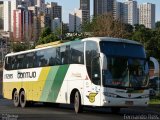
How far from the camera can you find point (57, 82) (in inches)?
867

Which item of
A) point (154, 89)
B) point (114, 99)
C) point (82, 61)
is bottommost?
point (154, 89)

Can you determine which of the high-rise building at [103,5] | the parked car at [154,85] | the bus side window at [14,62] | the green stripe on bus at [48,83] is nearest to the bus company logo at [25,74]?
the bus side window at [14,62]

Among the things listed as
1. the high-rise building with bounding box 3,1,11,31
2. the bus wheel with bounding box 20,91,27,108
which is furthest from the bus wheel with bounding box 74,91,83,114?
the high-rise building with bounding box 3,1,11,31

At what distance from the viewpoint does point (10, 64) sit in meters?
28.4

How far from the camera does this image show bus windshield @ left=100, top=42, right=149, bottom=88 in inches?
715

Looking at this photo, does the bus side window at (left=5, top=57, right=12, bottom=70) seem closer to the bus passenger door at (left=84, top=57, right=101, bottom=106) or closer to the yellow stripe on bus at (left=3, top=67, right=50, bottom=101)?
the yellow stripe on bus at (left=3, top=67, right=50, bottom=101)

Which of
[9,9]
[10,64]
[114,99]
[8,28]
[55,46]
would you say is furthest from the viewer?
[9,9]

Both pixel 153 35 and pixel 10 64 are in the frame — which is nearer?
pixel 10 64

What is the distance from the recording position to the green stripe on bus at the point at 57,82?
21.3m

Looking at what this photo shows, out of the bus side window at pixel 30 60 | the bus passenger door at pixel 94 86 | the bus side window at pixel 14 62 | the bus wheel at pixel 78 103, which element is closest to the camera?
the bus passenger door at pixel 94 86

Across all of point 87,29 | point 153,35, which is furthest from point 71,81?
point 153,35

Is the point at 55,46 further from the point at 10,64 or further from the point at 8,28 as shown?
the point at 8,28

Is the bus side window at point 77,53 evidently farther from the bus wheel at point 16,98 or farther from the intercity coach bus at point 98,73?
the bus wheel at point 16,98

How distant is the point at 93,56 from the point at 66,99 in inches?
121
